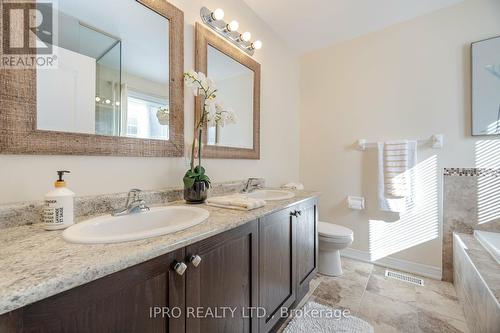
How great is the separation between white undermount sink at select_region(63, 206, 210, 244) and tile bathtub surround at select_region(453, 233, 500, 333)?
137 cm

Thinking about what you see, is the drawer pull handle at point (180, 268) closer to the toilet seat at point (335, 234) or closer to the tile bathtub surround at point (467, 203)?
the toilet seat at point (335, 234)

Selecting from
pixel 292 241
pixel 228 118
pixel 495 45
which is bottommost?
pixel 292 241

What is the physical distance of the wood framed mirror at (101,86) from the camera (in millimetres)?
801

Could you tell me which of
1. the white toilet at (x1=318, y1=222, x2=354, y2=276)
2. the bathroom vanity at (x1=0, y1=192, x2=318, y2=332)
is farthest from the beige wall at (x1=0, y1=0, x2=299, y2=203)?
the white toilet at (x1=318, y1=222, x2=354, y2=276)

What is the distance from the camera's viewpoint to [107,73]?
3.34 ft

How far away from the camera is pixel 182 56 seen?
4.35ft

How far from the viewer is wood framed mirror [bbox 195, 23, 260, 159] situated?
4.92 ft

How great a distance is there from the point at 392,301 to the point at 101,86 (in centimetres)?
237

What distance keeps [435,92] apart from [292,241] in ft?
6.34

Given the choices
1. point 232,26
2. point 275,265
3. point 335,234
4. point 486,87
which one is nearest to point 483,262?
point 335,234

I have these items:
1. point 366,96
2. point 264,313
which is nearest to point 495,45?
point 366,96

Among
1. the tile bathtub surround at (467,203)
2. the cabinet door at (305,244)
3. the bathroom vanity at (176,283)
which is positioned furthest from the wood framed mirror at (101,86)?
the tile bathtub surround at (467,203)

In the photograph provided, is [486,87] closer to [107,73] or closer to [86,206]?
[107,73]

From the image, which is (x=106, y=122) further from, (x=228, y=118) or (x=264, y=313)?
(x=264, y=313)
